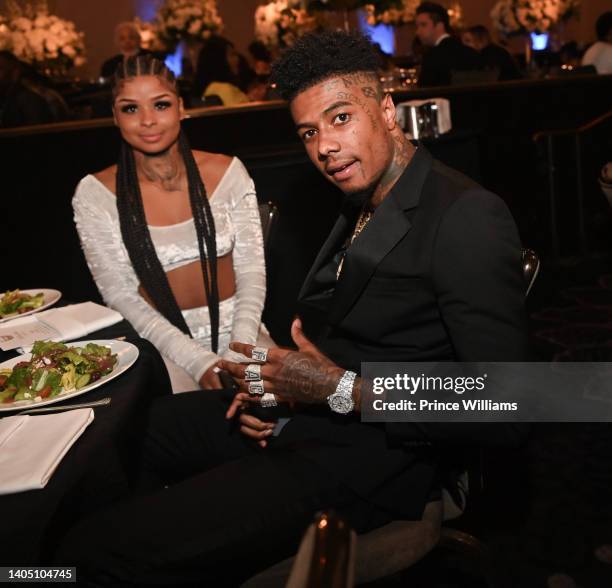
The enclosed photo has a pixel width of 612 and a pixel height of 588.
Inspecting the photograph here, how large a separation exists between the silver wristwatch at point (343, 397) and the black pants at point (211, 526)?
12cm

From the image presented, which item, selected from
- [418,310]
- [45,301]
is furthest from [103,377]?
[45,301]

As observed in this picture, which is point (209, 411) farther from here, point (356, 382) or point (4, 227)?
point (4, 227)

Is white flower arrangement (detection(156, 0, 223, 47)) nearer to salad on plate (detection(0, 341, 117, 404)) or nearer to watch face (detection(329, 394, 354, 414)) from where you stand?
salad on plate (detection(0, 341, 117, 404))

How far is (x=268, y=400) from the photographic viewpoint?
5.03ft

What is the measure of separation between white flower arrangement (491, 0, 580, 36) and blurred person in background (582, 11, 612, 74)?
733 millimetres

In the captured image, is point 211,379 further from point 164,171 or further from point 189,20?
point 189,20

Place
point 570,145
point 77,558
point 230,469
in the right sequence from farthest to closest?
point 570,145 < point 230,469 < point 77,558

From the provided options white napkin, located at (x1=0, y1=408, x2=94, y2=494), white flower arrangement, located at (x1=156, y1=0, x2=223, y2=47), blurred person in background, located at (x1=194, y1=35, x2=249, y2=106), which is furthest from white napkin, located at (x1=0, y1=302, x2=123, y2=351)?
white flower arrangement, located at (x1=156, y1=0, x2=223, y2=47)

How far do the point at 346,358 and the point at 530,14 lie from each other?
6803 mm

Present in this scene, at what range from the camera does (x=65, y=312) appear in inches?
80.0

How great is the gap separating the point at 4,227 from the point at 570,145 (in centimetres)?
415

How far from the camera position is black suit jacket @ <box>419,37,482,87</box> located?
6016mm

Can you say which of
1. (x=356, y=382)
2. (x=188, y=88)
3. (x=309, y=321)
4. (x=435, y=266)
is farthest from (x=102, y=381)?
(x=188, y=88)

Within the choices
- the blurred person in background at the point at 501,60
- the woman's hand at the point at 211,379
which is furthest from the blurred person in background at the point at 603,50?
the woman's hand at the point at 211,379
